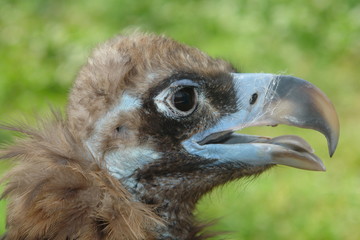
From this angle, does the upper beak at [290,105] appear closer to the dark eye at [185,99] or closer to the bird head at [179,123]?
the bird head at [179,123]

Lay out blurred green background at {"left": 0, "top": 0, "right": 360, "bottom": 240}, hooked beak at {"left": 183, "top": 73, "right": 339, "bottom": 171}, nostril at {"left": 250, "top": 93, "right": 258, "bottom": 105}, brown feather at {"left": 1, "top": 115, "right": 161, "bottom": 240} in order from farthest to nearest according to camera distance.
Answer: blurred green background at {"left": 0, "top": 0, "right": 360, "bottom": 240} < nostril at {"left": 250, "top": 93, "right": 258, "bottom": 105} < hooked beak at {"left": 183, "top": 73, "right": 339, "bottom": 171} < brown feather at {"left": 1, "top": 115, "right": 161, "bottom": 240}

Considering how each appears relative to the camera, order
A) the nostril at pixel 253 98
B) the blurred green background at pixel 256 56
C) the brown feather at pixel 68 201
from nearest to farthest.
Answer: the brown feather at pixel 68 201 → the nostril at pixel 253 98 → the blurred green background at pixel 256 56

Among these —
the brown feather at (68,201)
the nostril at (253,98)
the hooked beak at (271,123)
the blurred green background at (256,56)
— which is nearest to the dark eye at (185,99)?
the hooked beak at (271,123)

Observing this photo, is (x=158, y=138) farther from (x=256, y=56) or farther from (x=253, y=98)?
(x=256, y=56)

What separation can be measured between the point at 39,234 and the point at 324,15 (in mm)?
6550

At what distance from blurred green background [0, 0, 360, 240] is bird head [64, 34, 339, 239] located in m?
2.37

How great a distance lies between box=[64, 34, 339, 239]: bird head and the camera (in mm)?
3031

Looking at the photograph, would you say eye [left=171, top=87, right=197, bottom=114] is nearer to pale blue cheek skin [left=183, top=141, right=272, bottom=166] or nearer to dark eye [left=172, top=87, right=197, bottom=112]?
dark eye [left=172, top=87, right=197, bottom=112]

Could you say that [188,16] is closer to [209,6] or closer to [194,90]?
[209,6]

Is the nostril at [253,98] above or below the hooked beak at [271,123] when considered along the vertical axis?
above

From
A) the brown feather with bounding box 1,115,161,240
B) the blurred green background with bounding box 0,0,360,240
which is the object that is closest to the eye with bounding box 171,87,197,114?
the brown feather with bounding box 1,115,161,240

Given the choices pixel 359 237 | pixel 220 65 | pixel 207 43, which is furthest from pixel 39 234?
pixel 207 43

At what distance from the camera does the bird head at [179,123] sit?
3.03m

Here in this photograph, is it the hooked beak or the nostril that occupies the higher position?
the nostril
